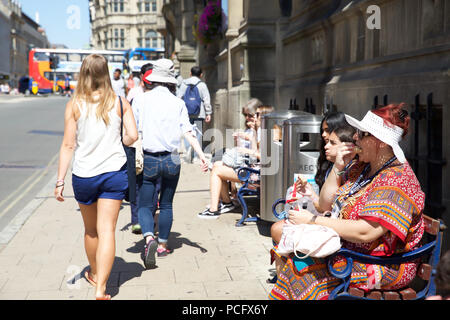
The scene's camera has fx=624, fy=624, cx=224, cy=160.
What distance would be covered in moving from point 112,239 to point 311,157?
2199mm

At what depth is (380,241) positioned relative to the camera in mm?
3342

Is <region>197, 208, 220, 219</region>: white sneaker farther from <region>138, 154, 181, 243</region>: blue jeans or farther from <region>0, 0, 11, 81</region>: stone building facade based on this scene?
<region>0, 0, 11, 81</region>: stone building facade

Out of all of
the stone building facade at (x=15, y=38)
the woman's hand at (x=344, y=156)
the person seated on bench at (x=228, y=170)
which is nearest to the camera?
the woman's hand at (x=344, y=156)

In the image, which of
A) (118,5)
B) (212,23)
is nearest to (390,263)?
(212,23)

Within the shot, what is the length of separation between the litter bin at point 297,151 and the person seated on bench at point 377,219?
7.01ft

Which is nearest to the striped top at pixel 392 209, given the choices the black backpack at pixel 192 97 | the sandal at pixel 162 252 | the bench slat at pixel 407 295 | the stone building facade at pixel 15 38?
the bench slat at pixel 407 295

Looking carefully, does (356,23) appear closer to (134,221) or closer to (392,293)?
(134,221)

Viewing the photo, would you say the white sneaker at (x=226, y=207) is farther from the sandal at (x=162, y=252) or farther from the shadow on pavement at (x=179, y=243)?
the sandal at (x=162, y=252)

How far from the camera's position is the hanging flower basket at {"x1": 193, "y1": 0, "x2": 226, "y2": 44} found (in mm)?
15680

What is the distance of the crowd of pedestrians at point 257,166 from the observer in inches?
130

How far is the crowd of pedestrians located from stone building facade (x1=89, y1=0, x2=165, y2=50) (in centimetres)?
10129

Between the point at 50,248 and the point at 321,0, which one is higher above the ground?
the point at 321,0
